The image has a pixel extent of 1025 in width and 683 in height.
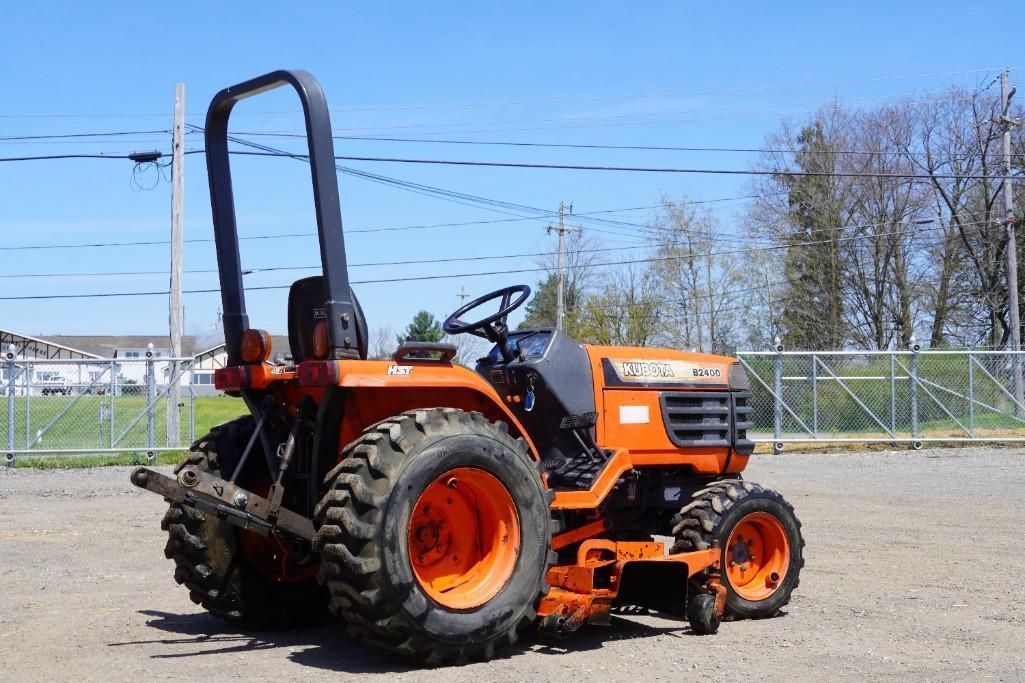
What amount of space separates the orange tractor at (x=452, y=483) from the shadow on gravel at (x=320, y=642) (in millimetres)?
145

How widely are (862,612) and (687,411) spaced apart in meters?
1.73

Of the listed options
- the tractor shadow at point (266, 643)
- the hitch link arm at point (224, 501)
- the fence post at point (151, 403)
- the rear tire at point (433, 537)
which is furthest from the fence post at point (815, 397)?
the hitch link arm at point (224, 501)

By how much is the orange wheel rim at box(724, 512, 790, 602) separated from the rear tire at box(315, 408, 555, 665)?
1862 millimetres

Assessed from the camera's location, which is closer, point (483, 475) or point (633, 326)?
point (483, 475)

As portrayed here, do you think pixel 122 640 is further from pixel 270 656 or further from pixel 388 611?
pixel 388 611

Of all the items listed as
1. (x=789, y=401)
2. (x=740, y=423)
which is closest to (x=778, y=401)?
(x=789, y=401)

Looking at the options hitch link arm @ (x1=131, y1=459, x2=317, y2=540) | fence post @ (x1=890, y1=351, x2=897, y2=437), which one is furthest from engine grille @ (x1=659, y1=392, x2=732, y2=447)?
fence post @ (x1=890, y1=351, x2=897, y2=437)

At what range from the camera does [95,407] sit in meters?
20.8

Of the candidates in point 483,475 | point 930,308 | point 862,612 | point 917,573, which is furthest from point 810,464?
point 930,308

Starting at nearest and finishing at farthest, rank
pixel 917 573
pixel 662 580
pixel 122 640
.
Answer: pixel 122 640 < pixel 662 580 < pixel 917 573

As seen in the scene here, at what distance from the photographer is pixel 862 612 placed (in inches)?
293

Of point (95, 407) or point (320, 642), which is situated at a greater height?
point (95, 407)

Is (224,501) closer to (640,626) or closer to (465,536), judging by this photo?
(465,536)

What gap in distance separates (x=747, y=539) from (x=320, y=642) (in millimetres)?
2888
